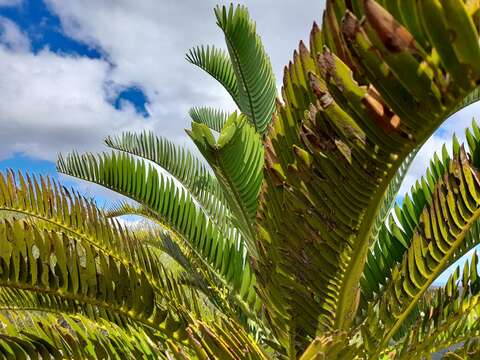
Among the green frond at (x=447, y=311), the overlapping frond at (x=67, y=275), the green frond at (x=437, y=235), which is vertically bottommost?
the green frond at (x=447, y=311)

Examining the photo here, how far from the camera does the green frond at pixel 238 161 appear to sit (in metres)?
2.50

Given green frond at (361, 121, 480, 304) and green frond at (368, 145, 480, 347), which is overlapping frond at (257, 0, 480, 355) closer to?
green frond at (368, 145, 480, 347)

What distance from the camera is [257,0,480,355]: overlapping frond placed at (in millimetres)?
1048

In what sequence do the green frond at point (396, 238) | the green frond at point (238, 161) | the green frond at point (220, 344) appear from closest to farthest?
the green frond at point (220, 344)
the green frond at point (238, 161)
the green frond at point (396, 238)

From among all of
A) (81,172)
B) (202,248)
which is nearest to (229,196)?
(202,248)

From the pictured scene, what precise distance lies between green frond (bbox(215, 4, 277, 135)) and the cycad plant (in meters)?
1.33

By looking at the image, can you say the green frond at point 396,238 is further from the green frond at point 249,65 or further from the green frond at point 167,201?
the green frond at point 249,65

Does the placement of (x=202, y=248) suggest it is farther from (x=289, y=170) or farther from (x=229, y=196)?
(x=289, y=170)

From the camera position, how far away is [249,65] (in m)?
4.24

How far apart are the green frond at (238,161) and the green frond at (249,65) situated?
1182mm

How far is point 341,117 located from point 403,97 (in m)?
0.23

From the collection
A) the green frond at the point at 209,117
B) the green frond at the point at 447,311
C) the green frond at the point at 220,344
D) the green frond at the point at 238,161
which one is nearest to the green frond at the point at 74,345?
the green frond at the point at 220,344

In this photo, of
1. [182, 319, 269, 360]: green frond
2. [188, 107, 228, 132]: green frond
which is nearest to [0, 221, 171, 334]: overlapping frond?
[182, 319, 269, 360]: green frond

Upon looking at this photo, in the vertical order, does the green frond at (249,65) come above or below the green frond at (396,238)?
above
